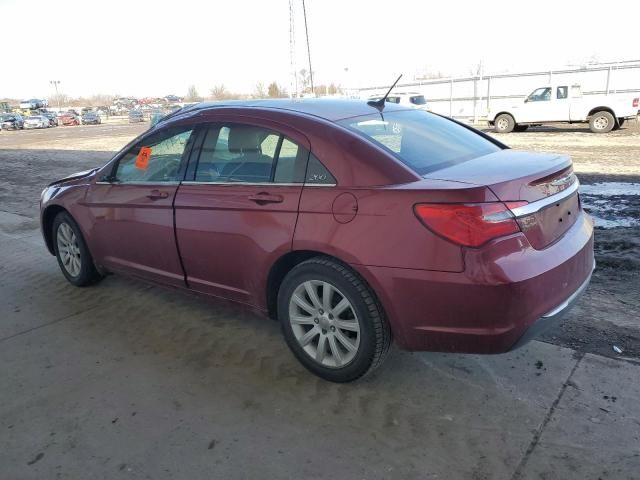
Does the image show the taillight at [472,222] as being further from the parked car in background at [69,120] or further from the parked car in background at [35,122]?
the parked car in background at [69,120]

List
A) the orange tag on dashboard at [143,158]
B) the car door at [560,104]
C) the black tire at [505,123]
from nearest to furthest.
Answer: the orange tag on dashboard at [143,158] < the car door at [560,104] < the black tire at [505,123]

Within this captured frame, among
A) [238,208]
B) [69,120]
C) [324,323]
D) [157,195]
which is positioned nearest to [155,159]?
[157,195]

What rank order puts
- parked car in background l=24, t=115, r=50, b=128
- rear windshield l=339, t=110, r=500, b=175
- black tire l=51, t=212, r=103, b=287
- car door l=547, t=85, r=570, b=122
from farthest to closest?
parked car in background l=24, t=115, r=50, b=128, car door l=547, t=85, r=570, b=122, black tire l=51, t=212, r=103, b=287, rear windshield l=339, t=110, r=500, b=175

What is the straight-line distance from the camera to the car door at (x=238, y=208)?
3152 mm

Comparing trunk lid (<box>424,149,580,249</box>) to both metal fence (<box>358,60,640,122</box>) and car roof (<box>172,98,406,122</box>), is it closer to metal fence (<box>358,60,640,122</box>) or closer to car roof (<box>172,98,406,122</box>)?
car roof (<box>172,98,406,122</box>)

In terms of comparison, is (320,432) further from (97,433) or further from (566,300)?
(566,300)

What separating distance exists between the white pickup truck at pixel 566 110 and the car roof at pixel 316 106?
17025 millimetres

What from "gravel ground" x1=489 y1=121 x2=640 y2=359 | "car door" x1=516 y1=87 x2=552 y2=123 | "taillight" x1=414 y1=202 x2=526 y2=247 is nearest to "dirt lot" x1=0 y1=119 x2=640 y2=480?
"gravel ground" x1=489 y1=121 x2=640 y2=359

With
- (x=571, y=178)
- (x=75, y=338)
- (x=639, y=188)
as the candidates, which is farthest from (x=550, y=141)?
(x=75, y=338)

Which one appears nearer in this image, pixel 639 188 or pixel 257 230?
pixel 257 230

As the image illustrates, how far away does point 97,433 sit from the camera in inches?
112

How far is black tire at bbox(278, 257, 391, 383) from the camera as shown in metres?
2.85

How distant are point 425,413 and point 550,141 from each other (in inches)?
607

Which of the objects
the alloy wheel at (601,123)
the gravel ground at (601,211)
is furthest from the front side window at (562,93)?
the gravel ground at (601,211)
